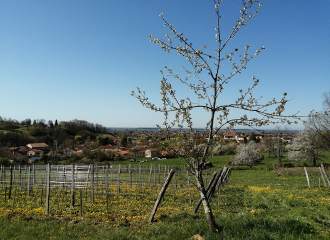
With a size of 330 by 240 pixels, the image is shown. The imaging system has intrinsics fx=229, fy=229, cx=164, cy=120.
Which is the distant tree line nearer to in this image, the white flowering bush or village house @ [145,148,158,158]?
village house @ [145,148,158,158]

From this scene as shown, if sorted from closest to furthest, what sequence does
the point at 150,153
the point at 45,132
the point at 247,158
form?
1. the point at 247,158
2. the point at 150,153
3. the point at 45,132

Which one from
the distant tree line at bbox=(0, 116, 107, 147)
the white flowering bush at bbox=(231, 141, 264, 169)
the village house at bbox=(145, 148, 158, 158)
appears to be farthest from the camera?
the distant tree line at bbox=(0, 116, 107, 147)

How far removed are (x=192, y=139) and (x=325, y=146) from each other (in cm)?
4875

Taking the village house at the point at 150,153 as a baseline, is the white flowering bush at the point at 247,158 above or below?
above

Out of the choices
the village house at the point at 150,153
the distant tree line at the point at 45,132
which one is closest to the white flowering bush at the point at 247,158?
the village house at the point at 150,153

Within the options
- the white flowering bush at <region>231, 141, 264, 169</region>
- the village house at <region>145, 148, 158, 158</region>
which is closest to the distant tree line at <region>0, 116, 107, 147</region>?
the village house at <region>145, 148, 158, 158</region>

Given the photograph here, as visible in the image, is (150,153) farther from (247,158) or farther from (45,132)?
(45,132)

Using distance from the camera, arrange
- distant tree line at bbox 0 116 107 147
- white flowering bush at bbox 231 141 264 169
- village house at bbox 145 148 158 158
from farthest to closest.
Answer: distant tree line at bbox 0 116 107 147, village house at bbox 145 148 158 158, white flowering bush at bbox 231 141 264 169

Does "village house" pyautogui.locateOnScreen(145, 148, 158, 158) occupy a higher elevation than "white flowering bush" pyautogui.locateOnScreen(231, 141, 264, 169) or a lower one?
lower

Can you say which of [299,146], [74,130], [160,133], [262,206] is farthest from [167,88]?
[74,130]

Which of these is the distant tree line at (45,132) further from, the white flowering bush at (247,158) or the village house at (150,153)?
the white flowering bush at (247,158)

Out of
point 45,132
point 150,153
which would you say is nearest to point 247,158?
point 150,153

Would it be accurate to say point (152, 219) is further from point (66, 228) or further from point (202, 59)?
point (202, 59)

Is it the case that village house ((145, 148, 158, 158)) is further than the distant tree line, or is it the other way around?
the distant tree line
